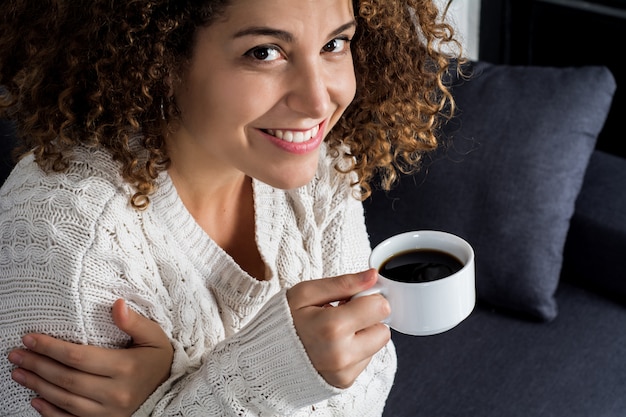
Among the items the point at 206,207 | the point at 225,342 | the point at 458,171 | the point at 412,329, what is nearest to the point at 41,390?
the point at 225,342

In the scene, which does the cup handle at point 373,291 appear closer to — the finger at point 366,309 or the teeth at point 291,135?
the finger at point 366,309

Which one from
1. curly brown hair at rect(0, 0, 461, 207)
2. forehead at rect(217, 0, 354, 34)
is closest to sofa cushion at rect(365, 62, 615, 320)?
curly brown hair at rect(0, 0, 461, 207)

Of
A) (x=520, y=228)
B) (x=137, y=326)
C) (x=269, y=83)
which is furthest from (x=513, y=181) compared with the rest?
(x=137, y=326)

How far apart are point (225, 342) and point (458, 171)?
836 millimetres

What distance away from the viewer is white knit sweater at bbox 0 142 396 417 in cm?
126

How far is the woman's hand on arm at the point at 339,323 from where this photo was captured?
3.82 ft

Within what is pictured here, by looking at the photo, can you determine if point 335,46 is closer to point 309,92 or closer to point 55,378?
point 309,92

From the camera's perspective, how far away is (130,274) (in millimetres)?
1324

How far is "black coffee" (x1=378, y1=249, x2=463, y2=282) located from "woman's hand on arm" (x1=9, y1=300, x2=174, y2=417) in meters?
0.37

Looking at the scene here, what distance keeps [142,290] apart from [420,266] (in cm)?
42

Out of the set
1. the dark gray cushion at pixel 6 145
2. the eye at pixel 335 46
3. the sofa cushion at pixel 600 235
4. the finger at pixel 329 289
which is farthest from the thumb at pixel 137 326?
the sofa cushion at pixel 600 235

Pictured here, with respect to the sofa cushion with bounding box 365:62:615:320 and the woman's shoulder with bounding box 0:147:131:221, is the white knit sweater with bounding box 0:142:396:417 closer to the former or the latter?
the woman's shoulder with bounding box 0:147:131:221

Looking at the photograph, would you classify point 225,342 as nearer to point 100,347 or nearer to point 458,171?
point 100,347

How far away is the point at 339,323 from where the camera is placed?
1.17 metres
